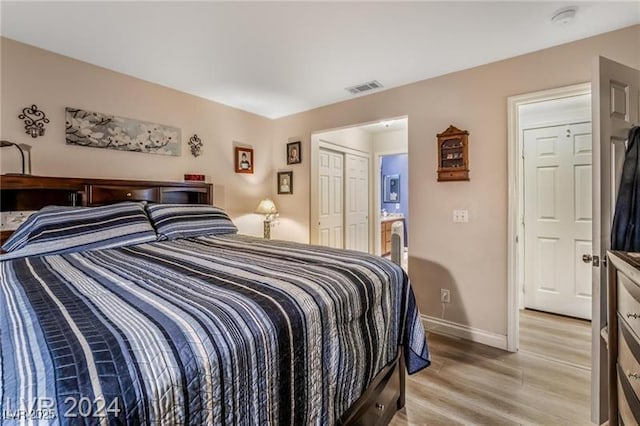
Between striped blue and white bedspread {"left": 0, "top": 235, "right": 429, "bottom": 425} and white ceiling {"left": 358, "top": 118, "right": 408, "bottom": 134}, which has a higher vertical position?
white ceiling {"left": 358, "top": 118, "right": 408, "bottom": 134}

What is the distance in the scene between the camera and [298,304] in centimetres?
103

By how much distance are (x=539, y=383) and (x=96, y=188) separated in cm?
363

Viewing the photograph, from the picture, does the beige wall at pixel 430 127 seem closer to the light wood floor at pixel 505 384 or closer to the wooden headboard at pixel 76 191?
the wooden headboard at pixel 76 191

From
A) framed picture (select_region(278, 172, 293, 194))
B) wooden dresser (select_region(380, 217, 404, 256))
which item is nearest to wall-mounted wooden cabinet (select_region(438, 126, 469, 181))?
framed picture (select_region(278, 172, 293, 194))

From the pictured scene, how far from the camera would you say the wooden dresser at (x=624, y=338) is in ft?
3.20

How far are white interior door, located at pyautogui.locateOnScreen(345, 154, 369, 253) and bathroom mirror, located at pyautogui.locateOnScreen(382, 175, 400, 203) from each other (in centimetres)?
195

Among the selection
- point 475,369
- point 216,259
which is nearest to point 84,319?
point 216,259

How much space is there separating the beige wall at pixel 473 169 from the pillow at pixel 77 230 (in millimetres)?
2447

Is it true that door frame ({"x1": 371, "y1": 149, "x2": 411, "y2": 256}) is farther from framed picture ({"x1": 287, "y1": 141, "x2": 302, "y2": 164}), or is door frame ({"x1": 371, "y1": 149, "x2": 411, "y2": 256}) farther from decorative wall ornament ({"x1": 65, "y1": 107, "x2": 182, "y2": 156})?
decorative wall ornament ({"x1": 65, "y1": 107, "x2": 182, "y2": 156})

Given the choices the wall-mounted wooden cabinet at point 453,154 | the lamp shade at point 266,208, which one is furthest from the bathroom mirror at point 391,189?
the wall-mounted wooden cabinet at point 453,154

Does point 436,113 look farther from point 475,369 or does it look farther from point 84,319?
point 84,319

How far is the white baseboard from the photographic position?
2.51m

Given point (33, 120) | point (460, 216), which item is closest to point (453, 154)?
point (460, 216)

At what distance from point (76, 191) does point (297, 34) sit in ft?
7.03
